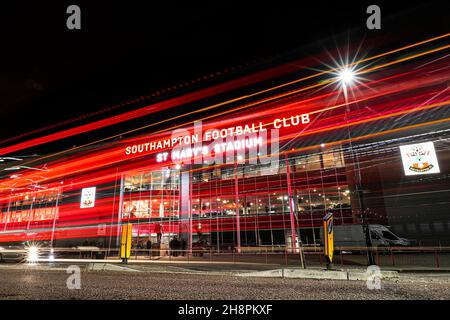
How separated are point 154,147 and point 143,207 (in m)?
8.90

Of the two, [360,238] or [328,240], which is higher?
[328,240]

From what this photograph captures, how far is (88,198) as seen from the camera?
3083cm

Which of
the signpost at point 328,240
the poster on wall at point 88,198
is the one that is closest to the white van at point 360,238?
the signpost at point 328,240

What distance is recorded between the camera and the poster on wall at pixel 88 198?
1204 inches

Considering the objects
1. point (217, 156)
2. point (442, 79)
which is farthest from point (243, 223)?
point (442, 79)

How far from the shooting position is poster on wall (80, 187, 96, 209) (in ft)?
100

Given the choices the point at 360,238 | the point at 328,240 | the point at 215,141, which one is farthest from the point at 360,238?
the point at 215,141

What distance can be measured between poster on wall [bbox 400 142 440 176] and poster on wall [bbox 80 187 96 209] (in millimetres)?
31323

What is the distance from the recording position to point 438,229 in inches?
883

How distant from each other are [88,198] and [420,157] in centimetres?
3317

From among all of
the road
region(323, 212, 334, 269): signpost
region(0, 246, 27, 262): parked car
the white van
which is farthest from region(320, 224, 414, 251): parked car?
region(0, 246, 27, 262): parked car

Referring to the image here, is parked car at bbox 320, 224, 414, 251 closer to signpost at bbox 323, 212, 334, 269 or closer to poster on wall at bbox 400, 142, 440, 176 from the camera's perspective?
poster on wall at bbox 400, 142, 440, 176

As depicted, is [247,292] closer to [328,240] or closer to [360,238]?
[328,240]
